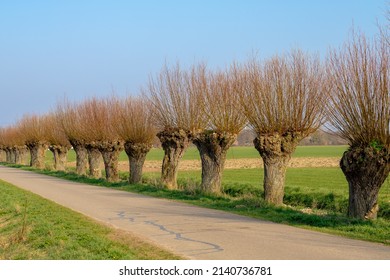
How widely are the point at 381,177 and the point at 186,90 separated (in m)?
14.7

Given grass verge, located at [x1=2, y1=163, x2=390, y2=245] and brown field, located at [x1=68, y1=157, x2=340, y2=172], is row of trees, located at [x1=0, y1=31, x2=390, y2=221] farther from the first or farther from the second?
brown field, located at [x1=68, y1=157, x2=340, y2=172]

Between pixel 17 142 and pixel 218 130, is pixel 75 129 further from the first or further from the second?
pixel 17 142

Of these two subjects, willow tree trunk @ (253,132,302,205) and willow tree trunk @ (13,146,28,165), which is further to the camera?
willow tree trunk @ (13,146,28,165)

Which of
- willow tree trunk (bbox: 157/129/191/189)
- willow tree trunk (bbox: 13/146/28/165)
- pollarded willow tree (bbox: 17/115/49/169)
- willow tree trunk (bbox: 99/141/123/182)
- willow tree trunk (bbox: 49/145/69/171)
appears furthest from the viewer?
willow tree trunk (bbox: 13/146/28/165)

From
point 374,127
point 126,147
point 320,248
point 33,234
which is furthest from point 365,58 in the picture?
point 126,147

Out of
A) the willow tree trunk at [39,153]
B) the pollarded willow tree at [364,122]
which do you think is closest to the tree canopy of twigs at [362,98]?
the pollarded willow tree at [364,122]

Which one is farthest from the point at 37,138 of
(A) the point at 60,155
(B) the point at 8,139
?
(B) the point at 8,139

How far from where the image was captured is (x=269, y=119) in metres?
21.5

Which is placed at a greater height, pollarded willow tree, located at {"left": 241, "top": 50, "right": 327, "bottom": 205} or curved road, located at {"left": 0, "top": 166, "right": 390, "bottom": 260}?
pollarded willow tree, located at {"left": 241, "top": 50, "right": 327, "bottom": 205}

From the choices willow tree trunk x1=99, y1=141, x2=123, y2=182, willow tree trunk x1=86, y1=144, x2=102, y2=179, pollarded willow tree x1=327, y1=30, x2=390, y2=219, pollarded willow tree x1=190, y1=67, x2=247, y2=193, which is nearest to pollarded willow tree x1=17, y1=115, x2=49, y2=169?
willow tree trunk x1=86, y1=144, x2=102, y2=179

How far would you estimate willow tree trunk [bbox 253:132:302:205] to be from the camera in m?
21.2

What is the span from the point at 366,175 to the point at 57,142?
47278mm

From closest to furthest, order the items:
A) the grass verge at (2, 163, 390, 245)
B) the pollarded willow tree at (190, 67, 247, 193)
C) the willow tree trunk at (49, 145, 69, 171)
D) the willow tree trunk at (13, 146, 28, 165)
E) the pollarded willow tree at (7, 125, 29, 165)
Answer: the grass verge at (2, 163, 390, 245) < the pollarded willow tree at (190, 67, 247, 193) < the willow tree trunk at (49, 145, 69, 171) < the pollarded willow tree at (7, 125, 29, 165) < the willow tree trunk at (13, 146, 28, 165)

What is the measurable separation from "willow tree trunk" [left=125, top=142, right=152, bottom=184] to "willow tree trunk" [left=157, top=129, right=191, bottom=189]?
401 cm
